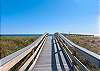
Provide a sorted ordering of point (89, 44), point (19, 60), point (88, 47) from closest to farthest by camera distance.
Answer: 1. point (19, 60)
2. point (88, 47)
3. point (89, 44)

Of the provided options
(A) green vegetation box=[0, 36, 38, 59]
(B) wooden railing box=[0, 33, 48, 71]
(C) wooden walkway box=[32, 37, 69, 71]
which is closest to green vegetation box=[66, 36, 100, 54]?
(C) wooden walkway box=[32, 37, 69, 71]

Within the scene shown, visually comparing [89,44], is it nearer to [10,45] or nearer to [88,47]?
[88,47]

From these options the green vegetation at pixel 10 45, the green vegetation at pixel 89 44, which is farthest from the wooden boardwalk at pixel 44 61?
the green vegetation at pixel 89 44

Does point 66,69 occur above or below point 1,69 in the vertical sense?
below

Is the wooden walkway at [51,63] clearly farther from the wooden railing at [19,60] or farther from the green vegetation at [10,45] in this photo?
the green vegetation at [10,45]

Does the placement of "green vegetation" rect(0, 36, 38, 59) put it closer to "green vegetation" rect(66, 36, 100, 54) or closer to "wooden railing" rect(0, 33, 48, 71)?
"wooden railing" rect(0, 33, 48, 71)

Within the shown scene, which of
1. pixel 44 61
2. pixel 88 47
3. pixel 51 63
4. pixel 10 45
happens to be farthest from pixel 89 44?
pixel 51 63

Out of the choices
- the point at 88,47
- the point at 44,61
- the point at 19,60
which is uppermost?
the point at 19,60

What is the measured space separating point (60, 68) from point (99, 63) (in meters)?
4.33

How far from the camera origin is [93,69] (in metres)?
8.01

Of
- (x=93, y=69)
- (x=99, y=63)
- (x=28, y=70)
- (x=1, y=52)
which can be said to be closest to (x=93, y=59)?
(x=99, y=63)

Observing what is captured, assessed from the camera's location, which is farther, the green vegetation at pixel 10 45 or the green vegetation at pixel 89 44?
the green vegetation at pixel 89 44

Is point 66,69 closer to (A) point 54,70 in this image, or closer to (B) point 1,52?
(A) point 54,70

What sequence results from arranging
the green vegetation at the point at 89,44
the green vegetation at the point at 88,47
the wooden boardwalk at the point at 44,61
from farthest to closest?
1. the green vegetation at the point at 89,44
2. the green vegetation at the point at 88,47
3. the wooden boardwalk at the point at 44,61
